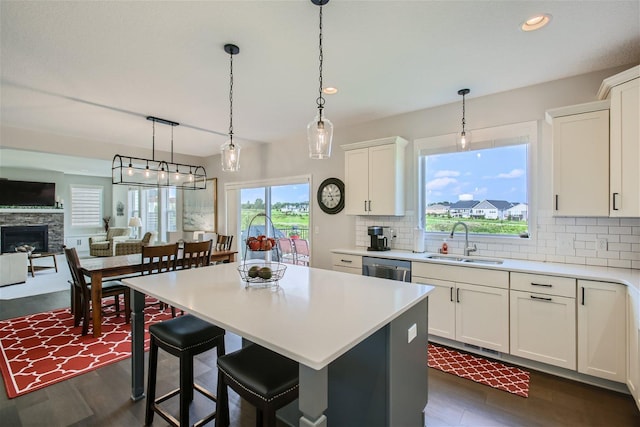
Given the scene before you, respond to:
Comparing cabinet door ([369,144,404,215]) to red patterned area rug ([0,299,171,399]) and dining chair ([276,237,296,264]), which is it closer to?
dining chair ([276,237,296,264])

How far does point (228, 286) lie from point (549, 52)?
3061mm

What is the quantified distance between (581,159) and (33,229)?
1190 centimetres

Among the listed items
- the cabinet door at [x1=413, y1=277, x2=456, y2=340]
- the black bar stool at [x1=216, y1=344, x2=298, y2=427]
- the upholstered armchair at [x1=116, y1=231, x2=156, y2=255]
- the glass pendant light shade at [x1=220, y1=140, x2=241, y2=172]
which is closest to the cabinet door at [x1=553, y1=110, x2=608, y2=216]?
the cabinet door at [x1=413, y1=277, x2=456, y2=340]

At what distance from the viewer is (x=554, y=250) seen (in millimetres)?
2967

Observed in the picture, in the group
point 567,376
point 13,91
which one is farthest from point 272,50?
point 567,376

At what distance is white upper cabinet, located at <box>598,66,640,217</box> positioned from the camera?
7.20 ft

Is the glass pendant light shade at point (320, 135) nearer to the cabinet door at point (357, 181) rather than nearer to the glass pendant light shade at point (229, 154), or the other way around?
the glass pendant light shade at point (229, 154)

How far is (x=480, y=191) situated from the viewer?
137 inches

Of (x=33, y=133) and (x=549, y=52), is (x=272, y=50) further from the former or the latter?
(x=33, y=133)

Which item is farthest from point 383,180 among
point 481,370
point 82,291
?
point 82,291

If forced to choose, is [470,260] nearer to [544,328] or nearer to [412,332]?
[544,328]

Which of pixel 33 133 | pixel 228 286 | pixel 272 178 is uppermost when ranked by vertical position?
pixel 33 133

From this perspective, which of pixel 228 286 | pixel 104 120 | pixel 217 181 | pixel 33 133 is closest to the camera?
pixel 228 286

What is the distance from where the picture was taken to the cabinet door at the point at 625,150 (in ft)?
7.22
